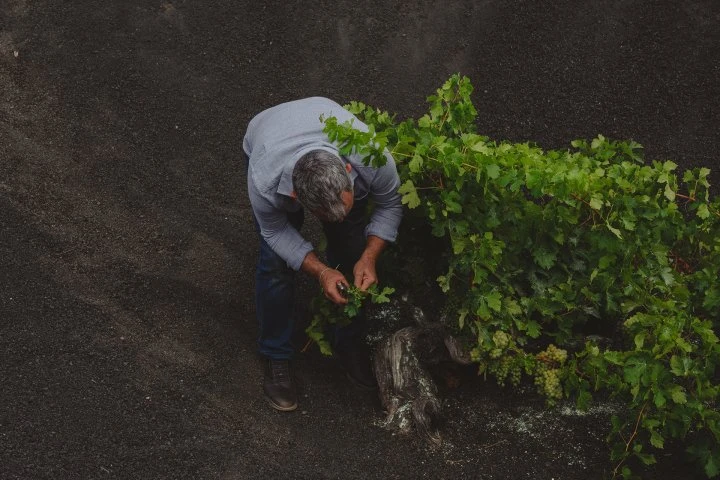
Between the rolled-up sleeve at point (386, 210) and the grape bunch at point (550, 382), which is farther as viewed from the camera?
the grape bunch at point (550, 382)

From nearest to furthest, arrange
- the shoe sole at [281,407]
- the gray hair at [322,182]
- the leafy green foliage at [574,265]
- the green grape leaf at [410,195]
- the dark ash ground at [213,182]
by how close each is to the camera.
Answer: the gray hair at [322,182] < the leafy green foliage at [574,265] < the green grape leaf at [410,195] < the dark ash ground at [213,182] < the shoe sole at [281,407]

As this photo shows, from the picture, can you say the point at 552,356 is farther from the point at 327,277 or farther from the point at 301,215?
the point at 301,215

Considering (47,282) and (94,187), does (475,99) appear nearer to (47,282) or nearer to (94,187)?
(94,187)

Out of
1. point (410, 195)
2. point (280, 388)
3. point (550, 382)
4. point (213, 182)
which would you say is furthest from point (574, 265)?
point (213, 182)

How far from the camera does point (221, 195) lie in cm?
547

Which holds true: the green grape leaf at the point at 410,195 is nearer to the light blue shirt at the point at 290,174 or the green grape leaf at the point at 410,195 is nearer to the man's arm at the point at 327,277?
the light blue shirt at the point at 290,174

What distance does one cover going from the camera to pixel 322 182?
3549mm

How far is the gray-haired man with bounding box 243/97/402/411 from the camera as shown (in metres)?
3.64

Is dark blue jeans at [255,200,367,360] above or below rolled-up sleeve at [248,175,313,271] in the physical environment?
below

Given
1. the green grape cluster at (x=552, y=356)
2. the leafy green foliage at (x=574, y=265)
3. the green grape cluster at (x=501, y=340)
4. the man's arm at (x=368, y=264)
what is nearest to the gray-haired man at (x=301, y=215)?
the man's arm at (x=368, y=264)

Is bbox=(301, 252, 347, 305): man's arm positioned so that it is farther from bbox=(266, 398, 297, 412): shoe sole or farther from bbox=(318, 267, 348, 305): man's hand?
bbox=(266, 398, 297, 412): shoe sole

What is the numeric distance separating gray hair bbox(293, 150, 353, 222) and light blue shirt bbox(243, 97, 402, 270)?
0.11 m

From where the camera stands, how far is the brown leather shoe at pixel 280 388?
4496mm

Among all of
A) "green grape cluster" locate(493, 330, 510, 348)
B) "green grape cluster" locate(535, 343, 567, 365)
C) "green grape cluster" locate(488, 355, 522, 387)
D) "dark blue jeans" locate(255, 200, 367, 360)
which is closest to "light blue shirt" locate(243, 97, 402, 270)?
"dark blue jeans" locate(255, 200, 367, 360)
